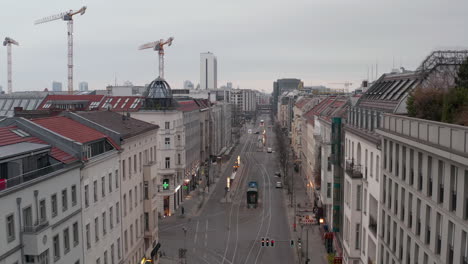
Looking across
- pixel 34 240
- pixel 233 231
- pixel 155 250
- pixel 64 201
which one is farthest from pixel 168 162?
pixel 34 240

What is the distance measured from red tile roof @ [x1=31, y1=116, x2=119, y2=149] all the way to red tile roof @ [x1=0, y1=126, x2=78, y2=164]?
2.16 m

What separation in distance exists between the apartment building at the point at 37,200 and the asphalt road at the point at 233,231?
23669 millimetres

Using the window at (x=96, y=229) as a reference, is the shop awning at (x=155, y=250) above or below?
below

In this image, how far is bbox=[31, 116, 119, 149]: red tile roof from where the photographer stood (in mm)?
33125

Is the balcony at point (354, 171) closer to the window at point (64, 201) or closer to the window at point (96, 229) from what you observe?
the window at point (96, 229)

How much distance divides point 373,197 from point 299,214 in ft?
116

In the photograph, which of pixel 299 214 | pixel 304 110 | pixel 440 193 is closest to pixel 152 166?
pixel 299 214

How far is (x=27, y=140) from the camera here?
97.6ft

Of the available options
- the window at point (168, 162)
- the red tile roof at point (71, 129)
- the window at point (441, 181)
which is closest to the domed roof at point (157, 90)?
the window at point (168, 162)

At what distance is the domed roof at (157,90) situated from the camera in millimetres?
74000

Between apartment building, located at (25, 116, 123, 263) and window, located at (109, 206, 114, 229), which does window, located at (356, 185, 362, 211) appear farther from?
window, located at (109, 206, 114, 229)

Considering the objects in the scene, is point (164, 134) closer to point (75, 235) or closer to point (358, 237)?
point (358, 237)

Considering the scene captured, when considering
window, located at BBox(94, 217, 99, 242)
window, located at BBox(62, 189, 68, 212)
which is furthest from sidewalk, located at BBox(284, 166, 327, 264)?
window, located at BBox(62, 189, 68, 212)

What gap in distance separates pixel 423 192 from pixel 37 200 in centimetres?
1954
